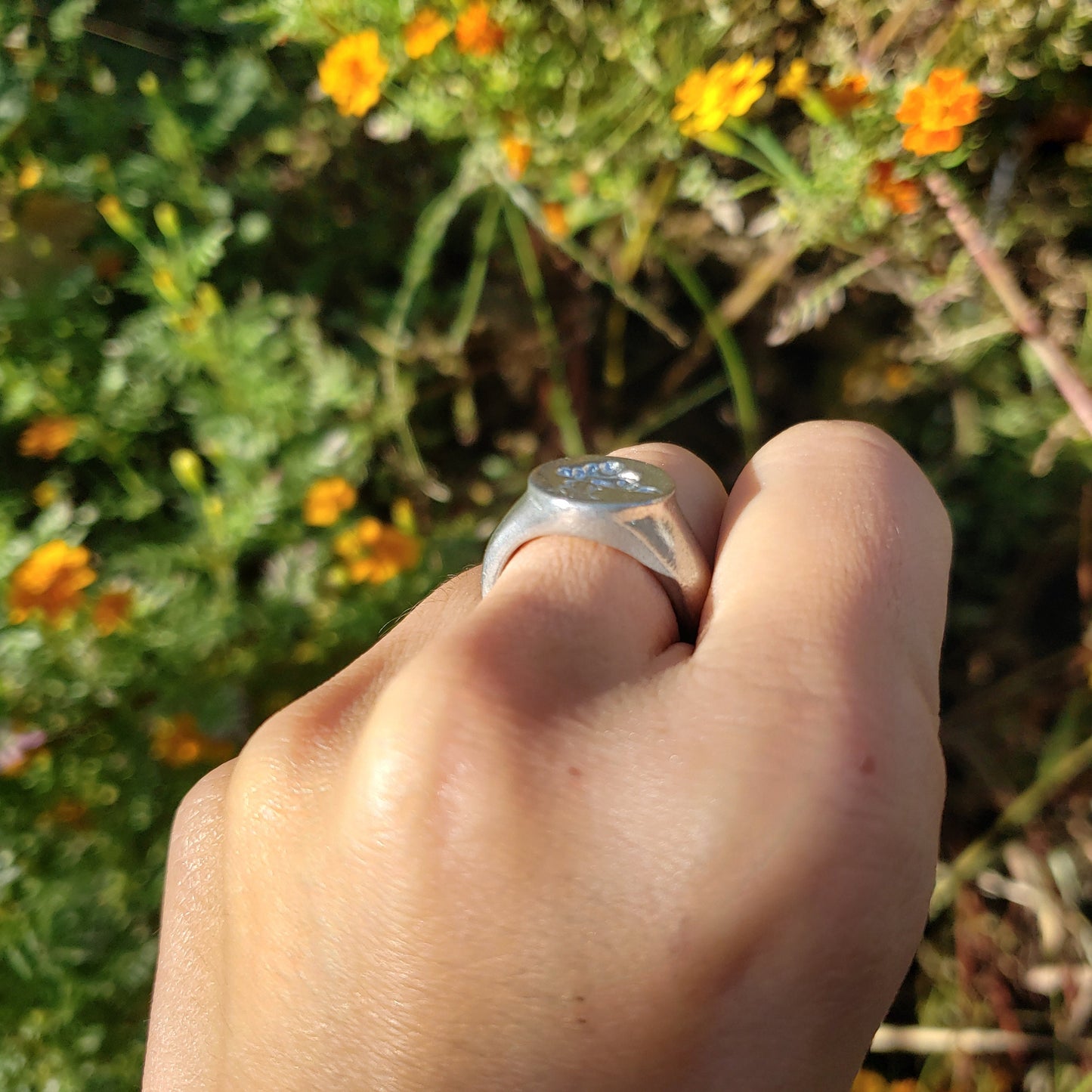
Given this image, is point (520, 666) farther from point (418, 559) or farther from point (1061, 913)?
point (1061, 913)

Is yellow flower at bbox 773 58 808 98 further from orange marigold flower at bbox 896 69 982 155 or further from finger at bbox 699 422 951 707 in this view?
finger at bbox 699 422 951 707

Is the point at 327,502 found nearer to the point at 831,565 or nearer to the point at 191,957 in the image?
the point at 191,957

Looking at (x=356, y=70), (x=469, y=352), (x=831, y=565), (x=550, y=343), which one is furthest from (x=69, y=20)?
(x=831, y=565)

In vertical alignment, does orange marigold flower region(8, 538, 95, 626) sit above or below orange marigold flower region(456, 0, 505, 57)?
below

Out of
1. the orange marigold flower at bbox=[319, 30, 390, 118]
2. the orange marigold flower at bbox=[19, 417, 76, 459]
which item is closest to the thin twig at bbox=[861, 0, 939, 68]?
the orange marigold flower at bbox=[319, 30, 390, 118]

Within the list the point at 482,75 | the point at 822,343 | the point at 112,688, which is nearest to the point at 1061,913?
the point at 822,343
